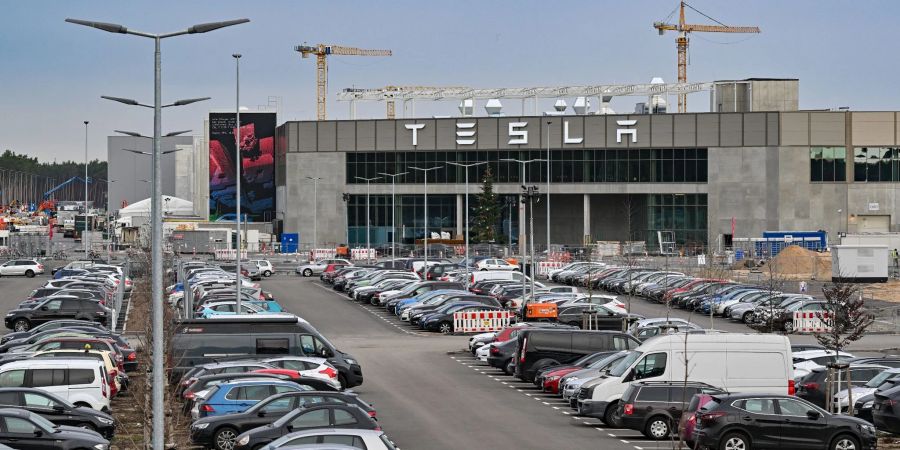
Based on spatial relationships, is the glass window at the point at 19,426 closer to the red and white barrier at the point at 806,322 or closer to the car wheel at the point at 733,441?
the car wheel at the point at 733,441

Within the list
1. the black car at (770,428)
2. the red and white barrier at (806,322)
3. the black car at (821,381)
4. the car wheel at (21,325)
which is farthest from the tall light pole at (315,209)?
the black car at (770,428)

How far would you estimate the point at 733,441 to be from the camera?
2491 cm

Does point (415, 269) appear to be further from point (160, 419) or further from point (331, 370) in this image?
point (160, 419)

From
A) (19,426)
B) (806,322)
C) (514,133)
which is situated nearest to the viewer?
(19,426)

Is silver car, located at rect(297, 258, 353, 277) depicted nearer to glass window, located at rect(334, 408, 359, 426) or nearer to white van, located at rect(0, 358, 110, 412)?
white van, located at rect(0, 358, 110, 412)

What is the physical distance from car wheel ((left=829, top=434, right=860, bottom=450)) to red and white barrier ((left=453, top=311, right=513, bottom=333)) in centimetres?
2876

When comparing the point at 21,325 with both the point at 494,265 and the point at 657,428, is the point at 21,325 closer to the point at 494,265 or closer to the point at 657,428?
the point at 657,428

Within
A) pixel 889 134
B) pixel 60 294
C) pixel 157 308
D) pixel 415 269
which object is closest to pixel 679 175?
pixel 889 134

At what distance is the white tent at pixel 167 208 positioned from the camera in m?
161

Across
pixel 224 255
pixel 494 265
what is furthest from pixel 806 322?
pixel 224 255

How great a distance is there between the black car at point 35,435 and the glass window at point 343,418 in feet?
13.1

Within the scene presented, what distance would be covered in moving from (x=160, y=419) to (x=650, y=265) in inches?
3141

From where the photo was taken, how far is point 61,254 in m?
115

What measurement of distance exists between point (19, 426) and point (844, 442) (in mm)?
14631
